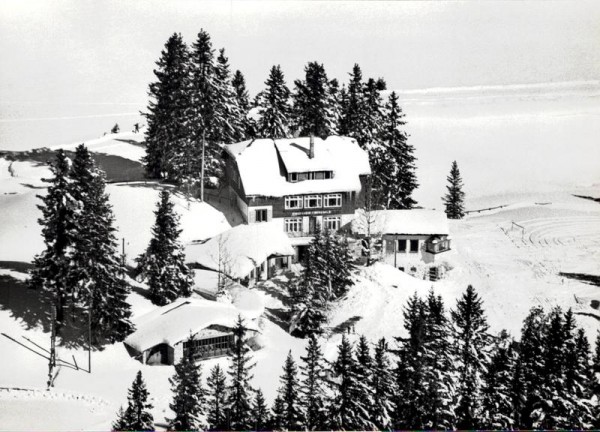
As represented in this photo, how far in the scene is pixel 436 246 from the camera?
58531 mm

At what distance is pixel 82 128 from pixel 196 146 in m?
9.04

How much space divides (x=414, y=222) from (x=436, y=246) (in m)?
2.51

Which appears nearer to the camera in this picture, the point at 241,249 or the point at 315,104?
the point at 241,249

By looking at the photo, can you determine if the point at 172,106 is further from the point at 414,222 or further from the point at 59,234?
the point at 59,234

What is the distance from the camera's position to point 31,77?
129 feet

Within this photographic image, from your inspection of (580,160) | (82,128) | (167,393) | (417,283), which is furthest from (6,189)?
(580,160)

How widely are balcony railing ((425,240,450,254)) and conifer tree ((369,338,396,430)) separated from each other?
2317 centimetres

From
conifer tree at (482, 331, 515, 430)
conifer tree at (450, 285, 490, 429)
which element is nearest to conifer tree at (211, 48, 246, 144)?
conifer tree at (450, 285, 490, 429)

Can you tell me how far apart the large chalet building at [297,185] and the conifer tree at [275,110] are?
7002 mm

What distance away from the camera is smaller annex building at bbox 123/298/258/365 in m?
42.4

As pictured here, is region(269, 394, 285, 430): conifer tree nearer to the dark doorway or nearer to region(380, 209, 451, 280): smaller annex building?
region(380, 209, 451, 280): smaller annex building

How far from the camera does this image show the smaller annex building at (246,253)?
5256 centimetres

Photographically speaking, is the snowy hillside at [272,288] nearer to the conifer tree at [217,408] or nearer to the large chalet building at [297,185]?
the conifer tree at [217,408]

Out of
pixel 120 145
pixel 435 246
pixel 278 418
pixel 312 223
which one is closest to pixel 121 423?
pixel 278 418
